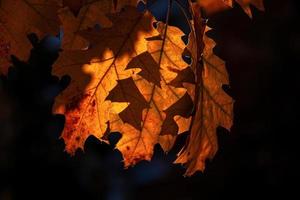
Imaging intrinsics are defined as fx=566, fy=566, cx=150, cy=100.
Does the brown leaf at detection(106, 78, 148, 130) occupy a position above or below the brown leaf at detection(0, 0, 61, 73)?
below

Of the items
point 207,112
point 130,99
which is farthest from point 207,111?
point 130,99

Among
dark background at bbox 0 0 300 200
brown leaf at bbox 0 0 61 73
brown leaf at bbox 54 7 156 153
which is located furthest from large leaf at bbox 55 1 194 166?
dark background at bbox 0 0 300 200

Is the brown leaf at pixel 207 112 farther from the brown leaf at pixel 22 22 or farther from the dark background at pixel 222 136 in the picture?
the dark background at pixel 222 136

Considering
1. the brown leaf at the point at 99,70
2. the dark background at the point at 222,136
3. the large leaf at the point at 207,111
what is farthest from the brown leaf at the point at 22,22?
the dark background at the point at 222,136

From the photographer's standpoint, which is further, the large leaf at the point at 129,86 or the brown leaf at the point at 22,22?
the large leaf at the point at 129,86

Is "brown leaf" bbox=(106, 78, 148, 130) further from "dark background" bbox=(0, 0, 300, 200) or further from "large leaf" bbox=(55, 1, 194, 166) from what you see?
"dark background" bbox=(0, 0, 300, 200)

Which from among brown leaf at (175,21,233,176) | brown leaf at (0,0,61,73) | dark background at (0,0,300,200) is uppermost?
brown leaf at (0,0,61,73)

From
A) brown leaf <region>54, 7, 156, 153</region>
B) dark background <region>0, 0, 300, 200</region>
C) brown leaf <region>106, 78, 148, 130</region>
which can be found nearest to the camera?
brown leaf <region>54, 7, 156, 153</region>
